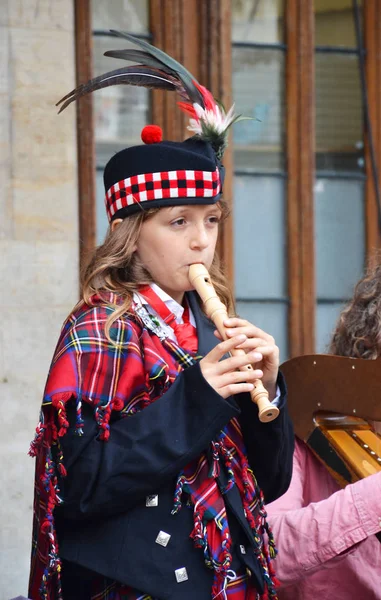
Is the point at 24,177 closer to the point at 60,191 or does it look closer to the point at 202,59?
the point at 60,191

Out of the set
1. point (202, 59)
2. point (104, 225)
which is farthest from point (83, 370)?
point (202, 59)

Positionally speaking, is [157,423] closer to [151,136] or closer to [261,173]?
[151,136]

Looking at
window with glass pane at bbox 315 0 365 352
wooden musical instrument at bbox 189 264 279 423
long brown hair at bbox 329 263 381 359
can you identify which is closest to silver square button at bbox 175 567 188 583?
wooden musical instrument at bbox 189 264 279 423

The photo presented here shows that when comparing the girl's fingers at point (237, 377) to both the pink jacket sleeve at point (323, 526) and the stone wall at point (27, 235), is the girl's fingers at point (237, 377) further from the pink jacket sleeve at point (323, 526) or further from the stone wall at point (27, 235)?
the stone wall at point (27, 235)

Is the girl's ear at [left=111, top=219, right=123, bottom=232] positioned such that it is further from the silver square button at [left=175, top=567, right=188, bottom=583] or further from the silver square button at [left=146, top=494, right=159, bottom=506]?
the silver square button at [left=175, top=567, right=188, bottom=583]

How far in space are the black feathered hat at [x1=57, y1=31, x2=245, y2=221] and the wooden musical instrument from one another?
0.16 metres

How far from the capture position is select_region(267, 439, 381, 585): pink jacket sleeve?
2.12 metres

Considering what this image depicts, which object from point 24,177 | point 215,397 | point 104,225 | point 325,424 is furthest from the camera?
point 104,225

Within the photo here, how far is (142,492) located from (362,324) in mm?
931

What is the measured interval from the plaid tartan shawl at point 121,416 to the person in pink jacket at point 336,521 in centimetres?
22

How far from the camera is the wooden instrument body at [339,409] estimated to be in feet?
7.32

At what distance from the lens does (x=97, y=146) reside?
151 inches

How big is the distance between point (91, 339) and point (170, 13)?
7.44 feet

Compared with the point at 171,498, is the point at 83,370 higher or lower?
higher
